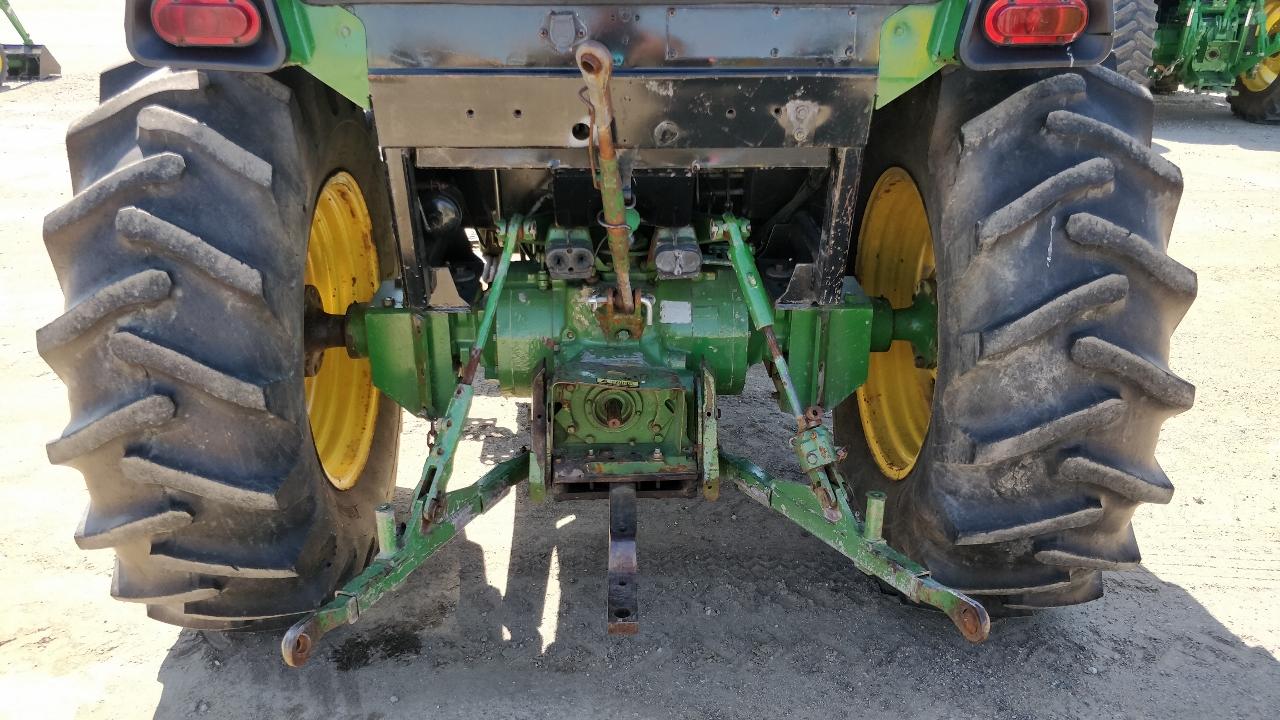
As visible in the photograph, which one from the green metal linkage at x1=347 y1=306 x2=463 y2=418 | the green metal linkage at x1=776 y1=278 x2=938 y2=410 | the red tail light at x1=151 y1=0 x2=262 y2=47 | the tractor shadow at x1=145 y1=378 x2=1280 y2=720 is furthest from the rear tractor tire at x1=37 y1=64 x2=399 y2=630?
the green metal linkage at x1=776 y1=278 x2=938 y2=410

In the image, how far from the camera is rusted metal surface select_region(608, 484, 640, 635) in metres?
2.40

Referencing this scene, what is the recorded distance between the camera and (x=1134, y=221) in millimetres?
2398

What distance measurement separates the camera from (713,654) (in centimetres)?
301

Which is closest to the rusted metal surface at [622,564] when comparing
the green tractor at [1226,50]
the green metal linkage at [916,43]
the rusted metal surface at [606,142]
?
the rusted metal surface at [606,142]

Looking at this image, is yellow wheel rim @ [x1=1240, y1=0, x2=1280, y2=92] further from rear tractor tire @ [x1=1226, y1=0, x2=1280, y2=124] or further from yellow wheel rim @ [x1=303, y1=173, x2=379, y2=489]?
yellow wheel rim @ [x1=303, y1=173, x2=379, y2=489]

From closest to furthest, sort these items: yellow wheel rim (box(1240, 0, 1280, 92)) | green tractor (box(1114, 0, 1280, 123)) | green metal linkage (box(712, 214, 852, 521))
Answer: green metal linkage (box(712, 214, 852, 521)) → green tractor (box(1114, 0, 1280, 123)) → yellow wheel rim (box(1240, 0, 1280, 92))

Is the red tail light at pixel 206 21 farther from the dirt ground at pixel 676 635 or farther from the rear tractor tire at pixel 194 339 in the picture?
the dirt ground at pixel 676 635

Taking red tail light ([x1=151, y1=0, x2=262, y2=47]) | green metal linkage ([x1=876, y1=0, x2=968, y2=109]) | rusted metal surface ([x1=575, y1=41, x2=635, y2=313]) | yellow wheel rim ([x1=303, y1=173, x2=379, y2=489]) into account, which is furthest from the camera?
yellow wheel rim ([x1=303, y1=173, x2=379, y2=489])

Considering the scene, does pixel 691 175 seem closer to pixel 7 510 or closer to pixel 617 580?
pixel 617 580

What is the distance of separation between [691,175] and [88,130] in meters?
1.55

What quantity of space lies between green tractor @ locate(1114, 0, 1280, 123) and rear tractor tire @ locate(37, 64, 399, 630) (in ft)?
33.1

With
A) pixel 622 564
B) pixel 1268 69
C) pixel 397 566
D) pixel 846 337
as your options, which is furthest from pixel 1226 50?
pixel 397 566

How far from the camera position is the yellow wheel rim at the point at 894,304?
328cm

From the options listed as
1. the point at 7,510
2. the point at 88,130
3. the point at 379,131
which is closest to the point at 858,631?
the point at 379,131
